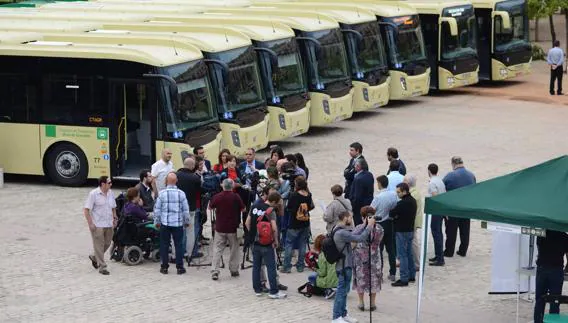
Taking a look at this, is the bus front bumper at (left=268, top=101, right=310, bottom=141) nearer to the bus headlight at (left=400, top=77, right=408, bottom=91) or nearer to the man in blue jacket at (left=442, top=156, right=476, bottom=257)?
the bus headlight at (left=400, top=77, right=408, bottom=91)

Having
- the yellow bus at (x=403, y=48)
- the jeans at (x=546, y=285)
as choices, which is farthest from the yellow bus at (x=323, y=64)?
the jeans at (x=546, y=285)

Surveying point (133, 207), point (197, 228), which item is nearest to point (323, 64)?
point (197, 228)

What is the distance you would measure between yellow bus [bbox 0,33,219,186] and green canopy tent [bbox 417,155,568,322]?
9226 mm

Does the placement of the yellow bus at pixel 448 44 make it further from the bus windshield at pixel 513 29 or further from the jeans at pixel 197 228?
the jeans at pixel 197 228

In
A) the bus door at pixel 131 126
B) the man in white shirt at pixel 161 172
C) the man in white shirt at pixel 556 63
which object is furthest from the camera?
the man in white shirt at pixel 556 63

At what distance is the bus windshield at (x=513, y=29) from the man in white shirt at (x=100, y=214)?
23555 millimetres

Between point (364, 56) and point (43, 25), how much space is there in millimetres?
7866

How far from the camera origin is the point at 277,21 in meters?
32.2

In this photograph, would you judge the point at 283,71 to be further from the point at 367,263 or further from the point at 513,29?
the point at 367,263

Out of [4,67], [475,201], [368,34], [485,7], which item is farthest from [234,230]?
[485,7]

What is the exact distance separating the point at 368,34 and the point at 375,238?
18409 millimetres

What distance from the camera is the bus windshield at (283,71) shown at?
30250 millimetres

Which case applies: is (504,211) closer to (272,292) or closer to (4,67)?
Answer: (272,292)

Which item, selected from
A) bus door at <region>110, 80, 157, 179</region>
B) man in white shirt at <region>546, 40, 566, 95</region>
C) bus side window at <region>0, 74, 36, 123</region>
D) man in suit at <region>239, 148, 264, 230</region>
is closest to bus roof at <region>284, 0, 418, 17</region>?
man in white shirt at <region>546, 40, 566, 95</region>
